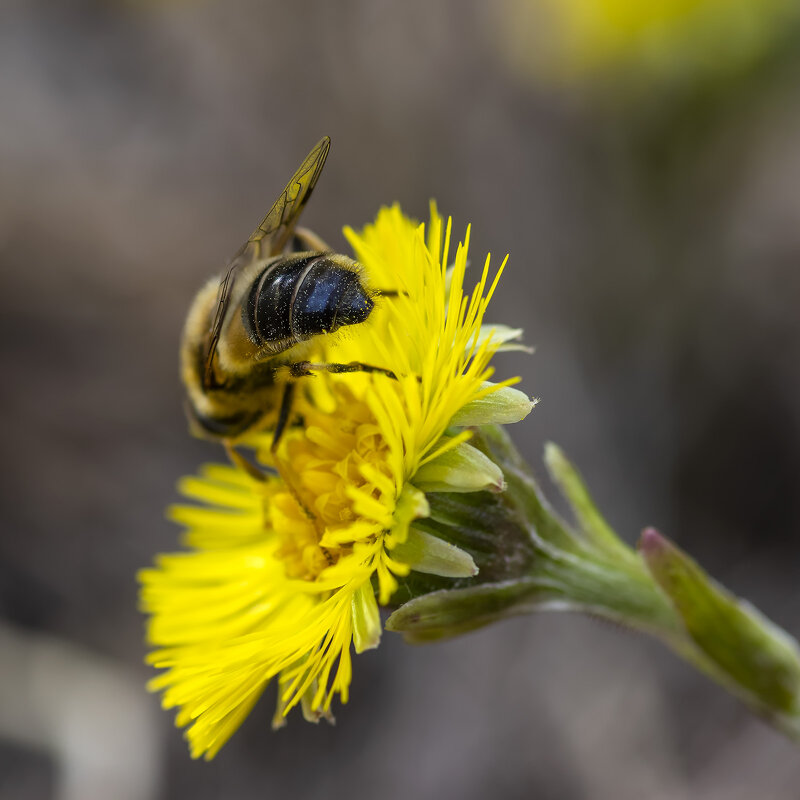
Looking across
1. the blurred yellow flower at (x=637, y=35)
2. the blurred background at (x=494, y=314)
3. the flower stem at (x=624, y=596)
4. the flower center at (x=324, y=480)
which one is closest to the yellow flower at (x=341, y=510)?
the flower center at (x=324, y=480)

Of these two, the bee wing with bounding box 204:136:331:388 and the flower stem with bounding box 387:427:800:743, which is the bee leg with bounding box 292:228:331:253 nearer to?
the bee wing with bounding box 204:136:331:388

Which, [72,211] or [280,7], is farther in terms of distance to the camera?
[280,7]

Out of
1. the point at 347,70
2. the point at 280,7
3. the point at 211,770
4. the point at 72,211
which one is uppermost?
the point at 280,7

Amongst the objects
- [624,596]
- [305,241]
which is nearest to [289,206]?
[305,241]

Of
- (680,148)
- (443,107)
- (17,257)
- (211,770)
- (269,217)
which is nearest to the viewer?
(269,217)

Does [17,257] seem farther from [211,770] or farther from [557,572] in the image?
[557,572]

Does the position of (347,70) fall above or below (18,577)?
above

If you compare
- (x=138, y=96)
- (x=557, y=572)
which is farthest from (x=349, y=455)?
(x=138, y=96)

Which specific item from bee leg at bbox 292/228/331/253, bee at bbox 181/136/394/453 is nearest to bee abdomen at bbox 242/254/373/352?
bee at bbox 181/136/394/453
